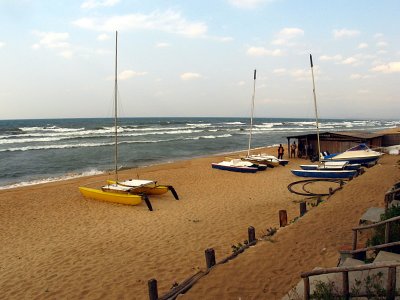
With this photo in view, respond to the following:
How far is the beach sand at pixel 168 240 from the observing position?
25.3 feet

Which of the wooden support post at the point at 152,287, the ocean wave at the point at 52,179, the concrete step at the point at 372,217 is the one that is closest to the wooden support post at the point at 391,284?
the wooden support post at the point at 152,287

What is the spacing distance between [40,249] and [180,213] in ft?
19.2

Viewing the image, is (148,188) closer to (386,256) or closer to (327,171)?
(327,171)

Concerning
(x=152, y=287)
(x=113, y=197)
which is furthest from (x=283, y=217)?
(x=113, y=197)

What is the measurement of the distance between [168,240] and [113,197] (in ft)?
21.2

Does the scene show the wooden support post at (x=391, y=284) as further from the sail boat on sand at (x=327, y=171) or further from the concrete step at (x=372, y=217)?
the sail boat on sand at (x=327, y=171)

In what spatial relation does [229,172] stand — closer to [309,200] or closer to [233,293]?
[309,200]

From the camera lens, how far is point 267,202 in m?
15.7

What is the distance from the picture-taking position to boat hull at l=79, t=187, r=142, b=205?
16098 mm

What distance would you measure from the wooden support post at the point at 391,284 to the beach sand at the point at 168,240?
7.77 feet

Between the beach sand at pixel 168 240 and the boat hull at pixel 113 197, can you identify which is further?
the boat hull at pixel 113 197

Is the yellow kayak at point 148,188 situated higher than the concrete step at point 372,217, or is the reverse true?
the concrete step at point 372,217

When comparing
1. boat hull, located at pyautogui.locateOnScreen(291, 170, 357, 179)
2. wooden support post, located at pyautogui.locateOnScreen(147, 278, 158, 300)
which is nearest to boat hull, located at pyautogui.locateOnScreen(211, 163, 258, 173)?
boat hull, located at pyautogui.locateOnScreen(291, 170, 357, 179)

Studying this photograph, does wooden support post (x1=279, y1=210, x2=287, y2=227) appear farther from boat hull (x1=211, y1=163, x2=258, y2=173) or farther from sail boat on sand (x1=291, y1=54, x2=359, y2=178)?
boat hull (x1=211, y1=163, x2=258, y2=173)
